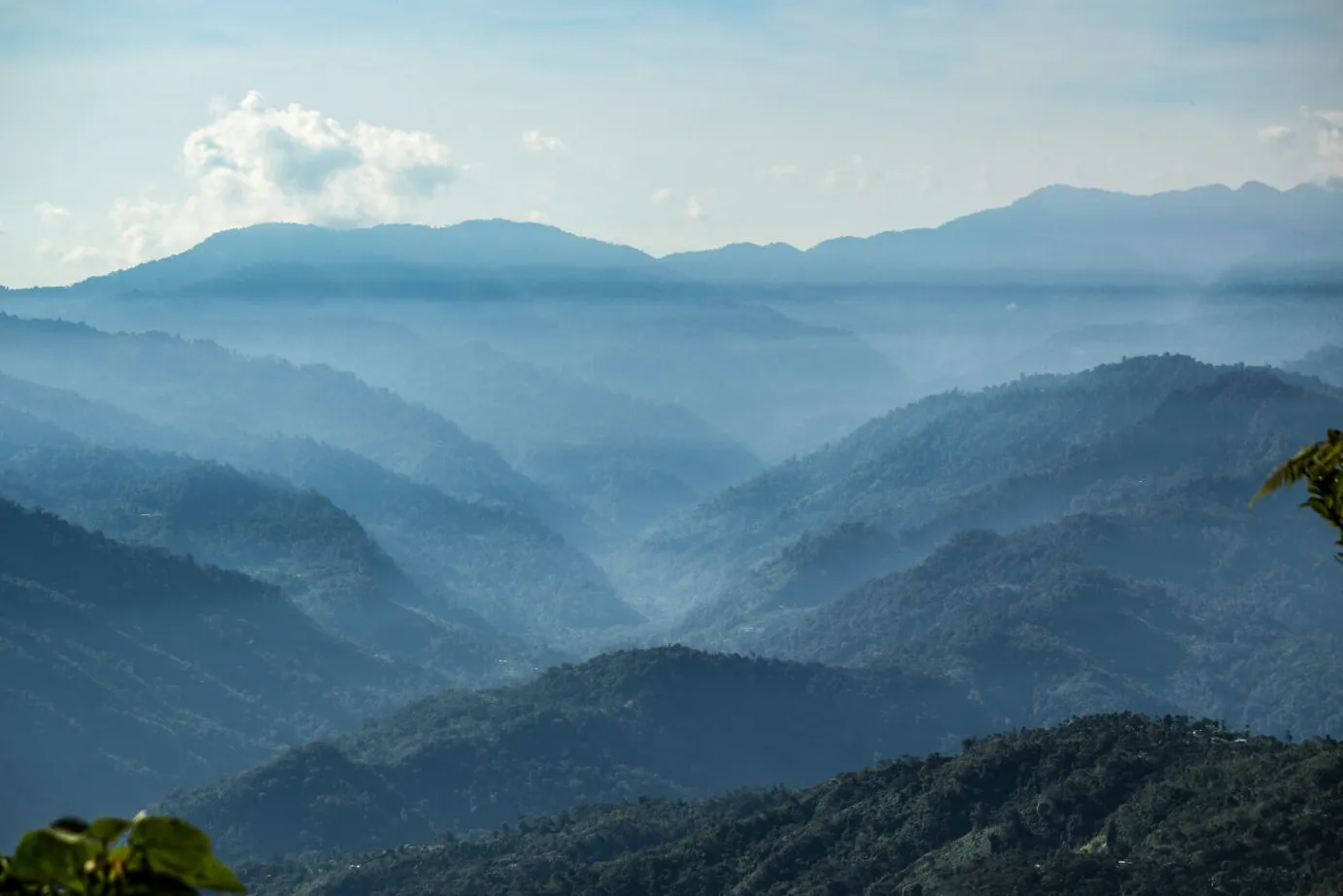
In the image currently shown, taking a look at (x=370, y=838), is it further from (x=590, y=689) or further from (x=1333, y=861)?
(x=1333, y=861)

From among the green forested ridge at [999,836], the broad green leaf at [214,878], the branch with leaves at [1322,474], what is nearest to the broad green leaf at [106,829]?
the broad green leaf at [214,878]

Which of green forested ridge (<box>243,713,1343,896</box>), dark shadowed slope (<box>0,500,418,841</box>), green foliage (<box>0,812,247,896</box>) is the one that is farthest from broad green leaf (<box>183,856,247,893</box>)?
dark shadowed slope (<box>0,500,418,841</box>)

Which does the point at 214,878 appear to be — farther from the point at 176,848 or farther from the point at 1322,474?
the point at 1322,474

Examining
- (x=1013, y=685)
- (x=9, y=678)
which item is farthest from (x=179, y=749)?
(x=1013, y=685)

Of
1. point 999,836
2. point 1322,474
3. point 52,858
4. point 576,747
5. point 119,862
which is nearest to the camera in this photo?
point 52,858

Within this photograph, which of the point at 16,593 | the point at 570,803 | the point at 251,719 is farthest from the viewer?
the point at 251,719

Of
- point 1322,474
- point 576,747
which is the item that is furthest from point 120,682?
point 1322,474

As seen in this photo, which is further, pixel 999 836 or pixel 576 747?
pixel 576 747
